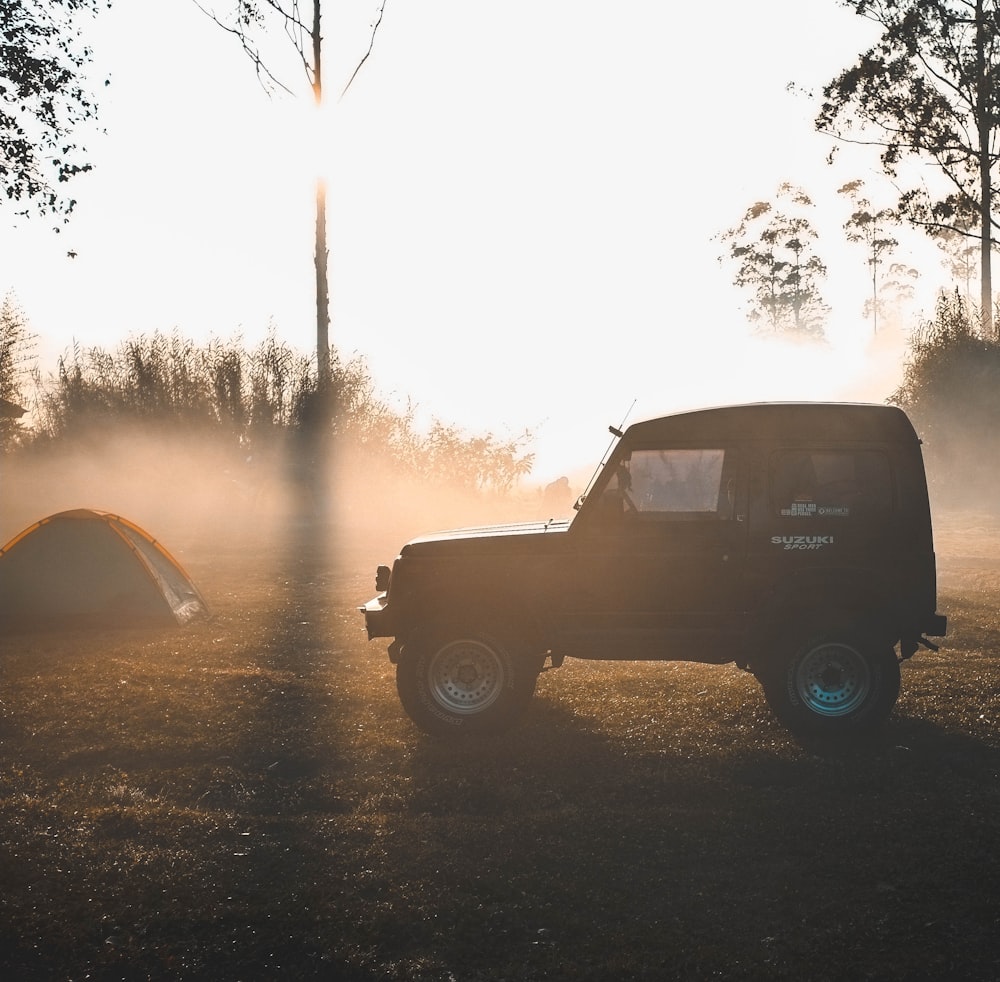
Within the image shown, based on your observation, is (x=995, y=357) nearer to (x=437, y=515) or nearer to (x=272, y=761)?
(x=437, y=515)

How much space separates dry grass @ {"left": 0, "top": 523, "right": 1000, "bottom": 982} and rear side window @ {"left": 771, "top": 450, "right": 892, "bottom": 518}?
1.84 meters

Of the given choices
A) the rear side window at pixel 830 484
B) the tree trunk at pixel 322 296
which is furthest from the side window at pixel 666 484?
the tree trunk at pixel 322 296

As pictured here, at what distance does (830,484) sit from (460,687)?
3324mm

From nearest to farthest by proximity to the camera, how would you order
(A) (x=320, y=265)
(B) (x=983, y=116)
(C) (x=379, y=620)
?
(C) (x=379, y=620) < (A) (x=320, y=265) < (B) (x=983, y=116)

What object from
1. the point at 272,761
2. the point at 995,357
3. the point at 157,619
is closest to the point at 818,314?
the point at 995,357

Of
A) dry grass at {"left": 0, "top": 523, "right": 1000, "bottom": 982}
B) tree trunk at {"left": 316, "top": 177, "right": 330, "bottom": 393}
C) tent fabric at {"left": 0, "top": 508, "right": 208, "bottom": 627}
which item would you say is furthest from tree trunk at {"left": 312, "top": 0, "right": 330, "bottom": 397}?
dry grass at {"left": 0, "top": 523, "right": 1000, "bottom": 982}

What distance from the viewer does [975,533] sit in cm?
3067

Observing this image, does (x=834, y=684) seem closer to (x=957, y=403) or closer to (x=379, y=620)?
(x=379, y=620)

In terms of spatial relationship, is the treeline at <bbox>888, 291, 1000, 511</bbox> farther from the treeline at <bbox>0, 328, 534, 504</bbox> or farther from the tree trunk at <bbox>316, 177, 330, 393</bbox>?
the tree trunk at <bbox>316, 177, 330, 393</bbox>

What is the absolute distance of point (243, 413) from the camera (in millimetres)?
33969

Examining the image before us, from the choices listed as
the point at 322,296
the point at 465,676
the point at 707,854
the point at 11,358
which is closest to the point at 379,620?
the point at 465,676

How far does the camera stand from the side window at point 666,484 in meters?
9.29

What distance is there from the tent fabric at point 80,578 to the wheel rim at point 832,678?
9616 millimetres

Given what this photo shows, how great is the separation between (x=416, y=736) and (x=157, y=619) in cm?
739
